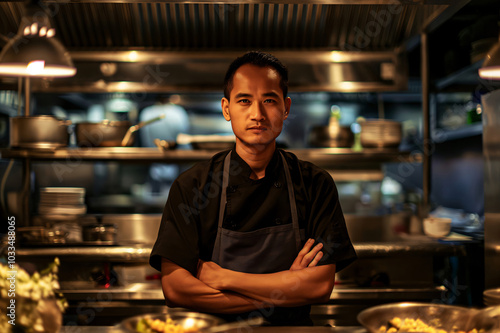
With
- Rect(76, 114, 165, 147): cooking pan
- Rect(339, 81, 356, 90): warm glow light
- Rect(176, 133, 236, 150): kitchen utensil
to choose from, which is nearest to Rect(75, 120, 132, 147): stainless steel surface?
Rect(76, 114, 165, 147): cooking pan

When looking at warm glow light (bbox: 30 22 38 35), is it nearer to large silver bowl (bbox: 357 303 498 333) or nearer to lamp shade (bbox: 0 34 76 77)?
lamp shade (bbox: 0 34 76 77)

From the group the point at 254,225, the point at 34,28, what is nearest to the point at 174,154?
the point at 34,28

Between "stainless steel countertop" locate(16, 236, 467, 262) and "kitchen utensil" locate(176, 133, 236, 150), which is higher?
"kitchen utensil" locate(176, 133, 236, 150)

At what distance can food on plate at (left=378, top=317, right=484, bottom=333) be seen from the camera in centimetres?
135

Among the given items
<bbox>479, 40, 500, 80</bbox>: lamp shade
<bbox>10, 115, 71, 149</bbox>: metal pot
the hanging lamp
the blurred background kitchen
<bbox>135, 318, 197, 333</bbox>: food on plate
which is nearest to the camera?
<bbox>135, 318, 197, 333</bbox>: food on plate

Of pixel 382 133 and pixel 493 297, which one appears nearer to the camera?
pixel 493 297

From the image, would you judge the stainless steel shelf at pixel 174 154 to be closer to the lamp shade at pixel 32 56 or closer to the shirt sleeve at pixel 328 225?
the lamp shade at pixel 32 56

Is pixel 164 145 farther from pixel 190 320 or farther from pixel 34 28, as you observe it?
pixel 190 320

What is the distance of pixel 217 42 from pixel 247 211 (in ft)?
6.73

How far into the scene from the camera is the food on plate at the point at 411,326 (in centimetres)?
135

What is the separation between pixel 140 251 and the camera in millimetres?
2836

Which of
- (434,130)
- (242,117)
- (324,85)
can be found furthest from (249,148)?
(434,130)

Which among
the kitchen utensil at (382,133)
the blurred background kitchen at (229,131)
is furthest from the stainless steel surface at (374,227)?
the kitchen utensil at (382,133)

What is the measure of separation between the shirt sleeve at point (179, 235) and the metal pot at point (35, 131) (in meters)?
1.68
